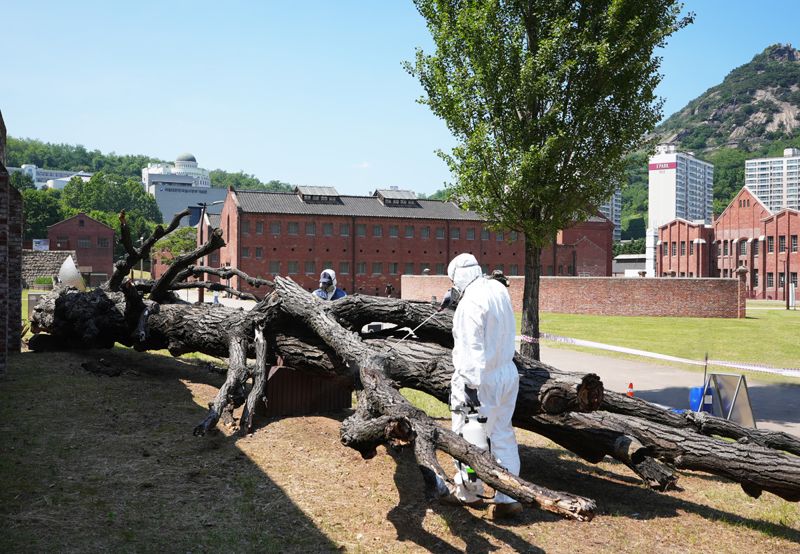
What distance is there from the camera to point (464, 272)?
6160 mm

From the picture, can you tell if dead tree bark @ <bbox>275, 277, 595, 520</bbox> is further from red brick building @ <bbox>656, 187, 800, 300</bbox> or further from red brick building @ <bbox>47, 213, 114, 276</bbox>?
red brick building @ <bbox>47, 213, 114, 276</bbox>

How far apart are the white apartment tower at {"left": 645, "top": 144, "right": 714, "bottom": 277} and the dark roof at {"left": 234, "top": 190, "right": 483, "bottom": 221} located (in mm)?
120880

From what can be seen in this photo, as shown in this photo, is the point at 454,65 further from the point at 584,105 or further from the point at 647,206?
the point at 647,206

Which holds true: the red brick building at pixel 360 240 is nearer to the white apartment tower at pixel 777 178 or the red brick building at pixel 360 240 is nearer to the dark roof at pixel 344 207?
the dark roof at pixel 344 207

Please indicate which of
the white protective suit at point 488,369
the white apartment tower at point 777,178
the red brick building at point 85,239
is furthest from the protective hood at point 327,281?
the white apartment tower at point 777,178

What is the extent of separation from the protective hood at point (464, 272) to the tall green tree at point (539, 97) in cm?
555

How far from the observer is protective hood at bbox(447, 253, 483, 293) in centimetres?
612

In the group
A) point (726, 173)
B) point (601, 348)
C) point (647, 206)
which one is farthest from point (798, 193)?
point (601, 348)

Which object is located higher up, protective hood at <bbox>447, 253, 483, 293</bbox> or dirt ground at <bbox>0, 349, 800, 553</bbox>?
protective hood at <bbox>447, 253, 483, 293</bbox>

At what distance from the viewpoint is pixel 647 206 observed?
192 m

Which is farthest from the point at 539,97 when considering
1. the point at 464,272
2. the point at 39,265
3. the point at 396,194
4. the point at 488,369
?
the point at 39,265

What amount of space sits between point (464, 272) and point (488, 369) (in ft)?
3.19

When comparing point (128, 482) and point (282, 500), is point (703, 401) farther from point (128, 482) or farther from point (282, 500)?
point (128, 482)

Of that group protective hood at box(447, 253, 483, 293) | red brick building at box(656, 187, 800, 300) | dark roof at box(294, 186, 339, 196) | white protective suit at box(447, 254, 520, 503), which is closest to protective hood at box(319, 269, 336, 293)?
protective hood at box(447, 253, 483, 293)
